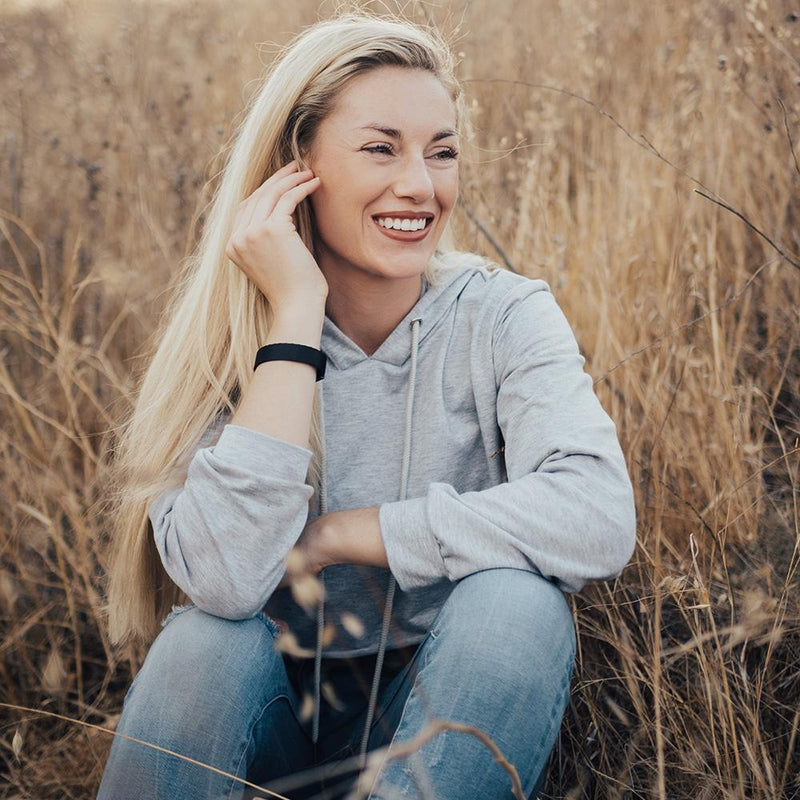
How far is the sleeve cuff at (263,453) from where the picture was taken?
59.1 inches

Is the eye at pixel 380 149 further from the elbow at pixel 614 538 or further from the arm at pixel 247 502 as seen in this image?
the elbow at pixel 614 538

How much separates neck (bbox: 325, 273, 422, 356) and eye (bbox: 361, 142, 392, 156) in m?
0.26

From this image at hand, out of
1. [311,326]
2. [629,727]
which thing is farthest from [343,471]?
[629,727]

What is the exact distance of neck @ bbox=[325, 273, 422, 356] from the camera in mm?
1887

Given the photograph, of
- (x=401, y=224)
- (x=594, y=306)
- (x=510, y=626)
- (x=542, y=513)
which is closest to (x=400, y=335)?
(x=401, y=224)

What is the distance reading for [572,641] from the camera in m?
1.44

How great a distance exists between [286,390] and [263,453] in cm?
14

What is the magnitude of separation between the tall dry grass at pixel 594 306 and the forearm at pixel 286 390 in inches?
27.4

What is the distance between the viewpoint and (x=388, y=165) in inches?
68.9

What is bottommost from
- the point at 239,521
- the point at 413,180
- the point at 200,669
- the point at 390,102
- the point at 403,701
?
the point at 403,701

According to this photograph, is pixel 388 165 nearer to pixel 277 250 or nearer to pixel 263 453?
pixel 277 250

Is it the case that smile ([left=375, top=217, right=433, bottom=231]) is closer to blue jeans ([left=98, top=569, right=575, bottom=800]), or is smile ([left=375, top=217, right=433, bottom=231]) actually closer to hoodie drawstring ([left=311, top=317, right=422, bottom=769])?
hoodie drawstring ([left=311, top=317, right=422, bottom=769])

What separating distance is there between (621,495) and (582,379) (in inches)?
10.0

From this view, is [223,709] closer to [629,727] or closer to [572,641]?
[572,641]
